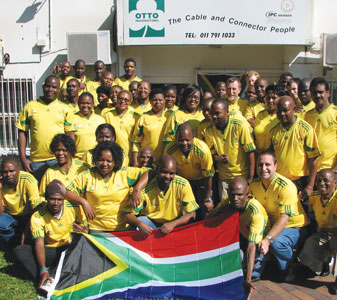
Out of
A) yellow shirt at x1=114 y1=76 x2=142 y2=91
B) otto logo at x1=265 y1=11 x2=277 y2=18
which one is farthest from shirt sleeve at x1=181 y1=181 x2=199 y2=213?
otto logo at x1=265 y1=11 x2=277 y2=18

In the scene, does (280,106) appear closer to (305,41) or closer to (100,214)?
(100,214)

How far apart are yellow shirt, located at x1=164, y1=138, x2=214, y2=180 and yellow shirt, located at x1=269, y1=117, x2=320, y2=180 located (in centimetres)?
85

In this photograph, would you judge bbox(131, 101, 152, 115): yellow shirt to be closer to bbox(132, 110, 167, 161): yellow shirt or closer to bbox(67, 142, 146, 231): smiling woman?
bbox(132, 110, 167, 161): yellow shirt

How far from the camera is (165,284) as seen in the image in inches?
157

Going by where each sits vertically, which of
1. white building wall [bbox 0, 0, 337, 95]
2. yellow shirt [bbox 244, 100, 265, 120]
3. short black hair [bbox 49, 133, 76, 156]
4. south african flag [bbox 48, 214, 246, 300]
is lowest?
south african flag [bbox 48, 214, 246, 300]

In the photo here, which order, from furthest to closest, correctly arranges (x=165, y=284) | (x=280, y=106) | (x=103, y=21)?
(x=103, y=21), (x=280, y=106), (x=165, y=284)

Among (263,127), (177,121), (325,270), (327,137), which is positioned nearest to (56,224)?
(177,121)

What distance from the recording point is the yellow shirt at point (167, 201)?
440 cm

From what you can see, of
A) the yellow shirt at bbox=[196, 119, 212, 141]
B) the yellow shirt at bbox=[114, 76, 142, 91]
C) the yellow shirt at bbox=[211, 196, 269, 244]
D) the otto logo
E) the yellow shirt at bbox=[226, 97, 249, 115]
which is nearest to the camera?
the yellow shirt at bbox=[211, 196, 269, 244]

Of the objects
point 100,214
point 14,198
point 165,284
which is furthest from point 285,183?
point 14,198

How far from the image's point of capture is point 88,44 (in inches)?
343

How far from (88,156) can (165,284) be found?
1.94m

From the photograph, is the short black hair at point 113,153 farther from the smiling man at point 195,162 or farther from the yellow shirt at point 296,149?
the yellow shirt at point 296,149

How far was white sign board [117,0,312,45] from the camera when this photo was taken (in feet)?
27.5
